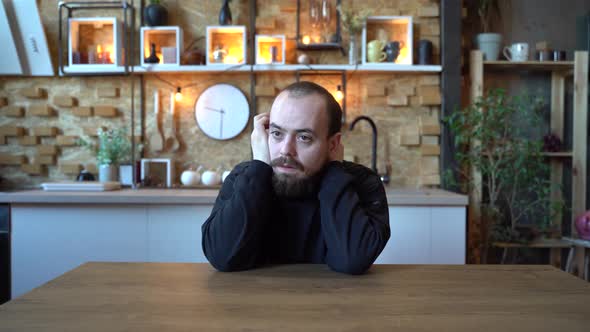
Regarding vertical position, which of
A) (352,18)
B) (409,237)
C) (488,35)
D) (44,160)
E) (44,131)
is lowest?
(409,237)

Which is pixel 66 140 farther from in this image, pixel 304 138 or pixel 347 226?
pixel 347 226

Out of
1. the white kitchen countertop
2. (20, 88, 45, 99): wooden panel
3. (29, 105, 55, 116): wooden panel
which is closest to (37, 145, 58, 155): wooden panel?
(29, 105, 55, 116): wooden panel

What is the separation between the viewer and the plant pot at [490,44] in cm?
307

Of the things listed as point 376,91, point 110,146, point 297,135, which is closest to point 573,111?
point 376,91

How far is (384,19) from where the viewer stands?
125 inches

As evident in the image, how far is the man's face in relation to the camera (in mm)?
1352

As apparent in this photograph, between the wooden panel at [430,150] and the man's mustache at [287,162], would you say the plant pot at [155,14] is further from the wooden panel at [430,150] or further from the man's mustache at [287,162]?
the man's mustache at [287,162]

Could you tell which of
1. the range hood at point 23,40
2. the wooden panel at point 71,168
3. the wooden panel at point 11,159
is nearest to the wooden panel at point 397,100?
the wooden panel at point 71,168

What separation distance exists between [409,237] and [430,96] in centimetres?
110

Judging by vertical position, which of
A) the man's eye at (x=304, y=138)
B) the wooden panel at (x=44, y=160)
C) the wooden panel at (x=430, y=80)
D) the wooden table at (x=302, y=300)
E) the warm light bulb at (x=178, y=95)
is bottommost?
the wooden table at (x=302, y=300)

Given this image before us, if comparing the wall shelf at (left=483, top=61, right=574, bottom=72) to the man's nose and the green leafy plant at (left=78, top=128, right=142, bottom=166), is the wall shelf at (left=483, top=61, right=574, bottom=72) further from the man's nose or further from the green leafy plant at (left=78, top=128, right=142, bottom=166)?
the green leafy plant at (left=78, top=128, right=142, bottom=166)

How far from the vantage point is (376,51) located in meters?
3.10

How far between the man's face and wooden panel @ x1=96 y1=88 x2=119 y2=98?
7.62 ft

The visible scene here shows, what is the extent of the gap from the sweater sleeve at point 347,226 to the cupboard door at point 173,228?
1.40 m
